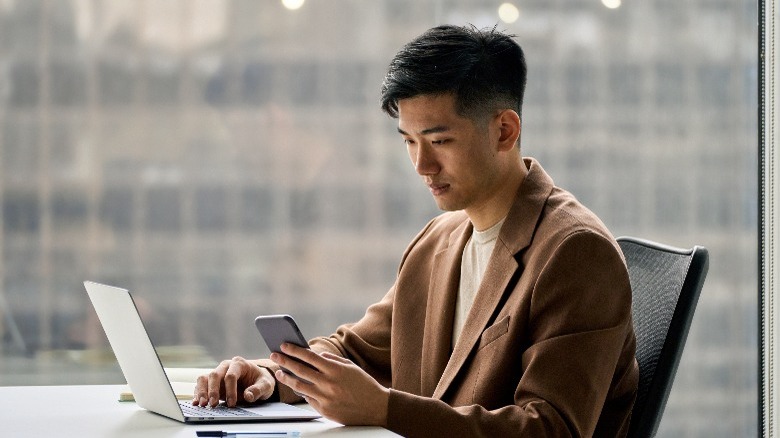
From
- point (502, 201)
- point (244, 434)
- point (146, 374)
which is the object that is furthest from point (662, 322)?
point (146, 374)

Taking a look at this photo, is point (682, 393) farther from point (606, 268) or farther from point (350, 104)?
point (606, 268)

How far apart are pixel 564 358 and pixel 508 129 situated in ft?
1.62

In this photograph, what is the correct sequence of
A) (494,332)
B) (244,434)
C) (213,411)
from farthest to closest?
(494,332), (213,411), (244,434)

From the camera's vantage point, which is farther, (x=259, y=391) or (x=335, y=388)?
(x=259, y=391)

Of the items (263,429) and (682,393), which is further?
(682,393)

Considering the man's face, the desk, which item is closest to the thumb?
the desk

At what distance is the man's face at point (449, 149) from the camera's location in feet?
5.80

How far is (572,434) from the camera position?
1499 mm

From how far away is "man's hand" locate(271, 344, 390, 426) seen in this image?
4.61ft

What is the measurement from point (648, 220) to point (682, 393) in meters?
0.53

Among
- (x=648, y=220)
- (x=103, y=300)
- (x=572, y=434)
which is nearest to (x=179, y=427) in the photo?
(x=103, y=300)

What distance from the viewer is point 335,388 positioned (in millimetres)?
1408

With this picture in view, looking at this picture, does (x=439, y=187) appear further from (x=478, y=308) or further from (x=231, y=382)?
(x=231, y=382)

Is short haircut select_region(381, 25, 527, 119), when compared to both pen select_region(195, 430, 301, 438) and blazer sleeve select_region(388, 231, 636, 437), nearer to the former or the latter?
blazer sleeve select_region(388, 231, 636, 437)
